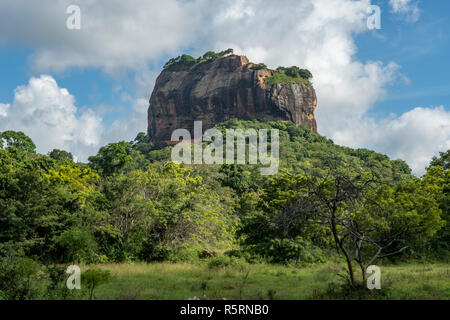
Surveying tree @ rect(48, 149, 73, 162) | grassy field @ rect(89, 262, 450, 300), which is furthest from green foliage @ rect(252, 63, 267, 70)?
grassy field @ rect(89, 262, 450, 300)

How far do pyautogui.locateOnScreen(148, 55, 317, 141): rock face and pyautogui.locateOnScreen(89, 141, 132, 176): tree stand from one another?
54829mm

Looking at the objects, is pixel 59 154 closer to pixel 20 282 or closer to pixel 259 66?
pixel 259 66

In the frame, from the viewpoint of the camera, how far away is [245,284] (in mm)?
10781

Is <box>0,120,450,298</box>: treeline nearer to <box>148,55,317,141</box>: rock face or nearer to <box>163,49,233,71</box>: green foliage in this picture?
<box>148,55,317,141</box>: rock face

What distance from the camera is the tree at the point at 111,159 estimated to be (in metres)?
31.4

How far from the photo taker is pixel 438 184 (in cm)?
2231

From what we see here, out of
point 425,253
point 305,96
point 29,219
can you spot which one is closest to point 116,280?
point 29,219

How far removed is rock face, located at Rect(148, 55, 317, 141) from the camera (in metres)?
82.5

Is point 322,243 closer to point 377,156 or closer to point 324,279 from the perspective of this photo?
point 324,279

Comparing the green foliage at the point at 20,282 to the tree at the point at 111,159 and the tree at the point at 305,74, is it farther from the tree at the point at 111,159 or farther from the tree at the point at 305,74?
the tree at the point at 305,74

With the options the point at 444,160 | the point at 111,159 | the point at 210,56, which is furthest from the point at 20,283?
the point at 210,56

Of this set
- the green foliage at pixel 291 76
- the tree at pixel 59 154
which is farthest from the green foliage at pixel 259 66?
the tree at pixel 59 154

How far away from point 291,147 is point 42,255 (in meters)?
52.2

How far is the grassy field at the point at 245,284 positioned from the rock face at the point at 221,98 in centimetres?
7094
